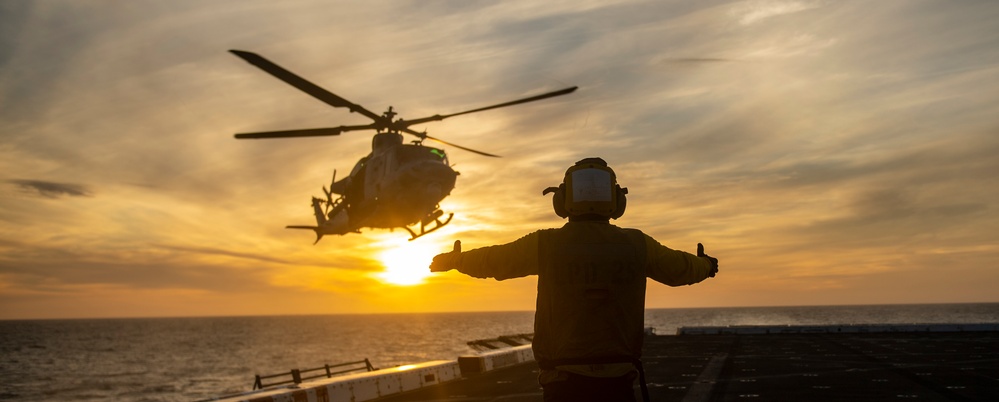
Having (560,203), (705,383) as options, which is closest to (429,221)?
(705,383)

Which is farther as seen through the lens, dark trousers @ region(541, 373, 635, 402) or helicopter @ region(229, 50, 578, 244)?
helicopter @ region(229, 50, 578, 244)

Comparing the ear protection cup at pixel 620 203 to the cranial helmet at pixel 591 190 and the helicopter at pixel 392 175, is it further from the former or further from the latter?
the helicopter at pixel 392 175

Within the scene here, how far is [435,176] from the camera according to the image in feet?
93.2

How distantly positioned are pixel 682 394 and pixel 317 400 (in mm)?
7278

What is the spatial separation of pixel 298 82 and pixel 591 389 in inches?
870

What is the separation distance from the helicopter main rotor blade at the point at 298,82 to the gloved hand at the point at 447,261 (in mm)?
19867

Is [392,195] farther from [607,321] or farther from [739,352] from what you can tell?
[607,321]

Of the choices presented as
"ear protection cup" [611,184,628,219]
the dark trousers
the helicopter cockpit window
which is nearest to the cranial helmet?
"ear protection cup" [611,184,628,219]

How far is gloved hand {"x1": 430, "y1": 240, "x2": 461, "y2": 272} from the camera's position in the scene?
18.1 feet

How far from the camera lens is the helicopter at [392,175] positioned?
28188 millimetres

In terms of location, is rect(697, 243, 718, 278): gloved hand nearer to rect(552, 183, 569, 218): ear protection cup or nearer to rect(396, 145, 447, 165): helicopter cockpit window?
rect(552, 183, 569, 218): ear protection cup

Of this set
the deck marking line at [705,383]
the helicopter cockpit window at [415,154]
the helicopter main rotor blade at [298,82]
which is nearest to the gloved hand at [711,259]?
the deck marking line at [705,383]

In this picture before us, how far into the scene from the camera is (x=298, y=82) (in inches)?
1010

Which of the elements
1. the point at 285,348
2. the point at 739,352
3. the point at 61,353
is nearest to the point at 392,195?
the point at 739,352
